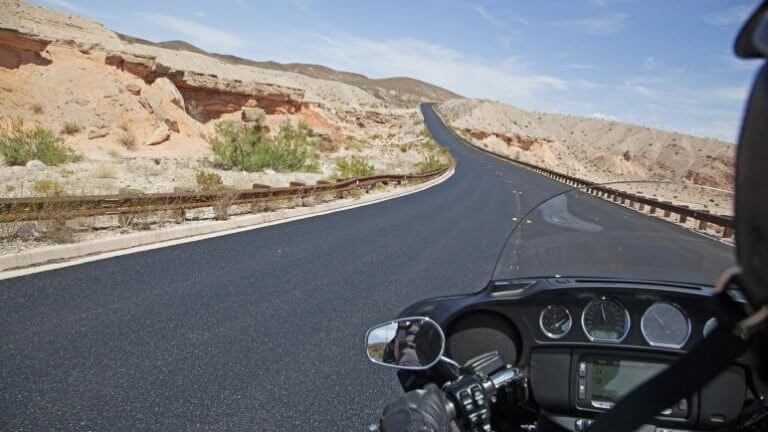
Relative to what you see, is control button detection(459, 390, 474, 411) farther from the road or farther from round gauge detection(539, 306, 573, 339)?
the road

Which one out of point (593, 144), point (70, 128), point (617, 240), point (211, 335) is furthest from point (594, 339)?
point (593, 144)

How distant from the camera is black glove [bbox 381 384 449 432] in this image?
1598 mm

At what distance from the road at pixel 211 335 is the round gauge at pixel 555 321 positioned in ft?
2.50

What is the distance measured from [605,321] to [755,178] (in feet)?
6.23

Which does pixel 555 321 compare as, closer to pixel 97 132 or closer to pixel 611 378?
pixel 611 378

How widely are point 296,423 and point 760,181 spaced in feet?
11.7

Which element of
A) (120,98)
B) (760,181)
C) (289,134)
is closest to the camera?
(760,181)

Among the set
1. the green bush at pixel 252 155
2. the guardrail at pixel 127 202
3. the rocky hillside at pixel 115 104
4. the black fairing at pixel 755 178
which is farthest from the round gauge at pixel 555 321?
the green bush at pixel 252 155

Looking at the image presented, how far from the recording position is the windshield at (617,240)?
269cm

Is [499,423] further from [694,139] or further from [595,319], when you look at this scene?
[694,139]

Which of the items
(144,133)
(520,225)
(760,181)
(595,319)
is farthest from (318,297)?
(144,133)

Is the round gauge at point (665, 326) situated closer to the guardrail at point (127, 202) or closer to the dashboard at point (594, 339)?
the dashboard at point (594, 339)

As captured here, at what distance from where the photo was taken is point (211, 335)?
5.24 m

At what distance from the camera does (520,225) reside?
10.4 ft
